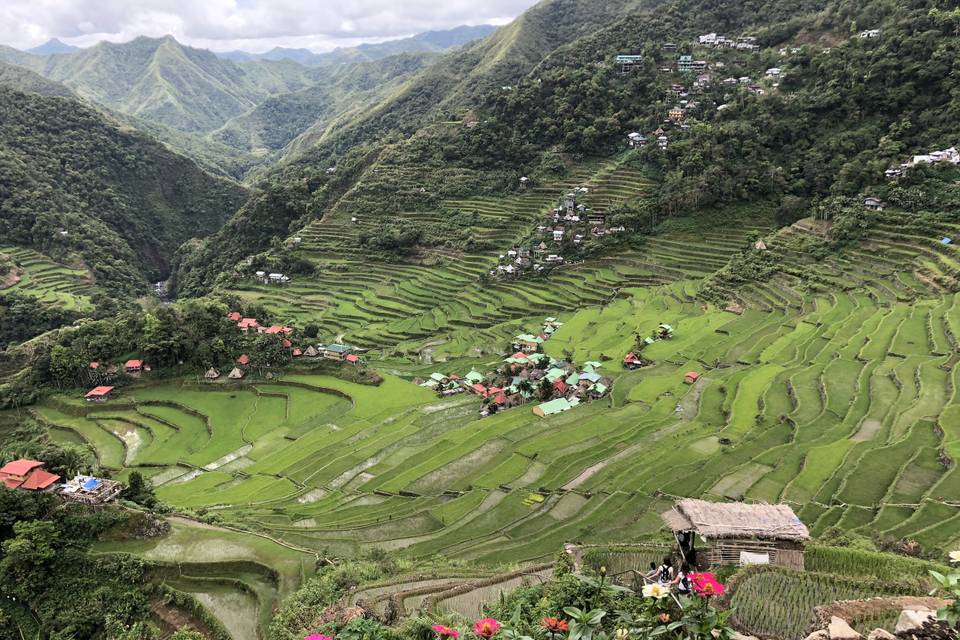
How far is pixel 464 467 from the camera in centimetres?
1872

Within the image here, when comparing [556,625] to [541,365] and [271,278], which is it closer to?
[541,365]

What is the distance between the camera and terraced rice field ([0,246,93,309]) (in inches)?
1720

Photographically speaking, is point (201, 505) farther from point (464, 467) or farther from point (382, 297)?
point (382, 297)

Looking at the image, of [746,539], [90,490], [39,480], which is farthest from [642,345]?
[39,480]

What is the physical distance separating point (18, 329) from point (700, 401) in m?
45.5

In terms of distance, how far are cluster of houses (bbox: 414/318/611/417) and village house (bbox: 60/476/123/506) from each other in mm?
13665

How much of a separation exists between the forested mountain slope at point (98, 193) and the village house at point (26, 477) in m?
43.6

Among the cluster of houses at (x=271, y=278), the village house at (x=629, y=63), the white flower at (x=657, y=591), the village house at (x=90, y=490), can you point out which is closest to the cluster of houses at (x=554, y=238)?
the cluster of houses at (x=271, y=278)

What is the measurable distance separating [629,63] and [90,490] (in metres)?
60.0

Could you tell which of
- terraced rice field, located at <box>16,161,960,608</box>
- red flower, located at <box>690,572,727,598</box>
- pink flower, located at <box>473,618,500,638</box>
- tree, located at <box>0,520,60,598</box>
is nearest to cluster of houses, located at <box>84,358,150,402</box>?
terraced rice field, located at <box>16,161,960,608</box>

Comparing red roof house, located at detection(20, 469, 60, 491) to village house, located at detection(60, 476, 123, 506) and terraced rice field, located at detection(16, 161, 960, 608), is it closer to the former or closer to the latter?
village house, located at detection(60, 476, 123, 506)

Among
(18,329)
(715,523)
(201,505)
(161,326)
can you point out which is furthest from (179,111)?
(715,523)

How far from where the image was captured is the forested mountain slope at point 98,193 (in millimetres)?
53062

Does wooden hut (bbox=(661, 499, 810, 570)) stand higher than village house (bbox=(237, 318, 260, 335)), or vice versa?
wooden hut (bbox=(661, 499, 810, 570))
